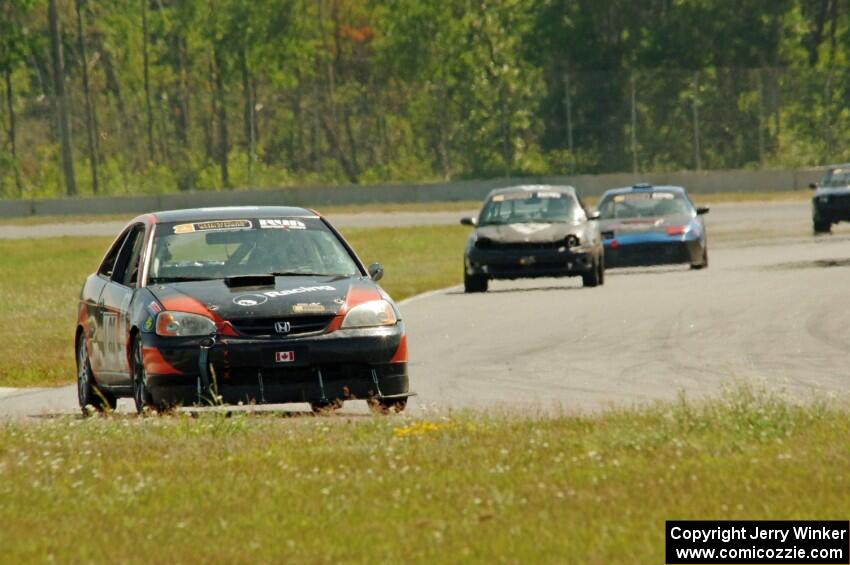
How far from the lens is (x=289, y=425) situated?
38.0 ft

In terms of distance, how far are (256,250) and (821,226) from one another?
94.7 ft

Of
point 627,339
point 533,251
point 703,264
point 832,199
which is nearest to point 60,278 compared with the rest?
point 533,251

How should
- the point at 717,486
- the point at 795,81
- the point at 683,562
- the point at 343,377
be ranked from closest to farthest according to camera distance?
the point at 683,562, the point at 717,486, the point at 343,377, the point at 795,81

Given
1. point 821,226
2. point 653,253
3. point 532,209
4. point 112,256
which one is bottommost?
point 821,226

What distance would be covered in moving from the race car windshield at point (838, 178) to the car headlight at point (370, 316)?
29126 millimetres

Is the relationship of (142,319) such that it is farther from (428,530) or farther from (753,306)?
(753,306)

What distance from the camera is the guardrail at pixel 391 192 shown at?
213 feet

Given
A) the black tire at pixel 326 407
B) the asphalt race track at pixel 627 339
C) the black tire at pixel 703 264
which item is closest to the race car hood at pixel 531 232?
the asphalt race track at pixel 627 339

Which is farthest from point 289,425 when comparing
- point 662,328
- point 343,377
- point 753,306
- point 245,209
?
point 753,306

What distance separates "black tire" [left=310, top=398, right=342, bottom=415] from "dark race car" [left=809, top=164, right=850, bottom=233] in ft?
92.6

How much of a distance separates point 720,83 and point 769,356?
50.8 meters

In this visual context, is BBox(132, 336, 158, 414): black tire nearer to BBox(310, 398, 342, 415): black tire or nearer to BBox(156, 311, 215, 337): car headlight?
BBox(156, 311, 215, 337): car headlight

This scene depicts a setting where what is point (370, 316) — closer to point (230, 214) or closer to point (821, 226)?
point (230, 214)

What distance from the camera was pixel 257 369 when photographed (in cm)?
1252
